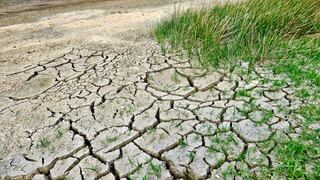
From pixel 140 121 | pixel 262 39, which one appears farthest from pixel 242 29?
pixel 140 121

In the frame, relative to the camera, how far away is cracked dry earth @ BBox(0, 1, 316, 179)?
2182mm

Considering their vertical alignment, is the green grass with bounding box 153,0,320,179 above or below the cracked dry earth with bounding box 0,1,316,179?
above

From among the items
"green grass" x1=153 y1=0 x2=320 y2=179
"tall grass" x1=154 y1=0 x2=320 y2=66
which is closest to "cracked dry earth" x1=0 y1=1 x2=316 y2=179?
"green grass" x1=153 y1=0 x2=320 y2=179

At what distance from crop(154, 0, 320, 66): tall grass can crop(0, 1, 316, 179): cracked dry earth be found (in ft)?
0.88

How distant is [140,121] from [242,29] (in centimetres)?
190

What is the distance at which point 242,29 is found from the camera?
3838 millimetres

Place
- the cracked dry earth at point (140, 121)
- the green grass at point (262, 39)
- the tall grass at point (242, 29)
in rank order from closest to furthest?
the cracked dry earth at point (140, 121) < the green grass at point (262, 39) < the tall grass at point (242, 29)

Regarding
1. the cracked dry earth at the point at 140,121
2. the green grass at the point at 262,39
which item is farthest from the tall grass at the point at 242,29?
the cracked dry earth at the point at 140,121

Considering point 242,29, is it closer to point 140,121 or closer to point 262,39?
point 262,39

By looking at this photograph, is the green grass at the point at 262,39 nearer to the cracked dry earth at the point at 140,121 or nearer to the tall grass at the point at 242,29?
the tall grass at the point at 242,29

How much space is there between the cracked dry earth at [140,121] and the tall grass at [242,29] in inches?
10.5

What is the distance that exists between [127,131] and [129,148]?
0.22 m

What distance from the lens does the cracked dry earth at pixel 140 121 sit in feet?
7.16

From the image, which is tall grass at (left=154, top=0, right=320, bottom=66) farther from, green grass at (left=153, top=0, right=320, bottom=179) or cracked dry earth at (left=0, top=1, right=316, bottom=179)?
cracked dry earth at (left=0, top=1, right=316, bottom=179)
